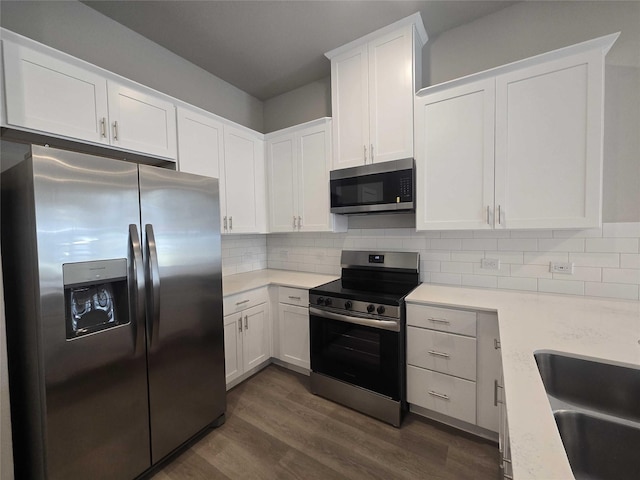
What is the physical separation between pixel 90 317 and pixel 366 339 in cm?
169

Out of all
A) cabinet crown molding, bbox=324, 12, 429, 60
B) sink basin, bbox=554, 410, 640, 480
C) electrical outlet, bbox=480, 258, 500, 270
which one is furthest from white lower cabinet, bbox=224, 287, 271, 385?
cabinet crown molding, bbox=324, 12, 429, 60

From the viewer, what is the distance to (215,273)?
1847 millimetres

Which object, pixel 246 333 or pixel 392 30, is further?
pixel 246 333

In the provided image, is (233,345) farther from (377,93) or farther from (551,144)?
(551,144)

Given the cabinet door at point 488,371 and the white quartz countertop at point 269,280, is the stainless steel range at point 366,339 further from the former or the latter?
the cabinet door at point 488,371

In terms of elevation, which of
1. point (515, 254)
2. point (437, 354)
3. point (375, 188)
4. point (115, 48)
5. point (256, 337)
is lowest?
point (256, 337)

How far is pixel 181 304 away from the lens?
1.64 m

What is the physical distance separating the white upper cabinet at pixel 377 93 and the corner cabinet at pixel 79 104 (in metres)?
1.46

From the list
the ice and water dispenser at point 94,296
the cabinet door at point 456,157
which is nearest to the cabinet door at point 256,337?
the ice and water dispenser at point 94,296

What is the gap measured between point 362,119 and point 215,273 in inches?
68.9

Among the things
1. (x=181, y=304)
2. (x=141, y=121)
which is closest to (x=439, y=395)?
(x=181, y=304)

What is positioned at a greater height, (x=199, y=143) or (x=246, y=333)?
(x=199, y=143)

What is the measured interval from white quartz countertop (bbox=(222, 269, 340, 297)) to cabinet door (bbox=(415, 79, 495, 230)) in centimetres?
113

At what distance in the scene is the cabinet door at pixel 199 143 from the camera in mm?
2168
